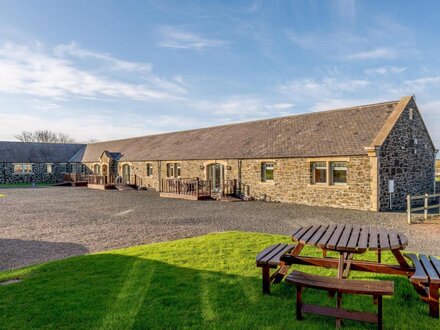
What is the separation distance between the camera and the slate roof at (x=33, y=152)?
3944cm

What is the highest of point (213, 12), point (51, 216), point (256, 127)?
point (213, 12)

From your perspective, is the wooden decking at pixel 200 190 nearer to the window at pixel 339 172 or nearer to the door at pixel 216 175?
the door at pixel 216 175

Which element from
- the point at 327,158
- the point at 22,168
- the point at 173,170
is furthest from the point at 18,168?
the point at 327,158

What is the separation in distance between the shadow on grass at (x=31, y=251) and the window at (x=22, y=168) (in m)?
34.7

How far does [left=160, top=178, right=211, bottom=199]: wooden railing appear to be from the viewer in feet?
70.9

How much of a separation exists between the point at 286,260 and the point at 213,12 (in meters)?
10.8

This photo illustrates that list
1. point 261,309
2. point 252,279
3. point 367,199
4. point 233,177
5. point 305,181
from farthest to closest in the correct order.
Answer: point 233,177 < point 305,181 < point 367,199 < point 252,279 < point 261,309

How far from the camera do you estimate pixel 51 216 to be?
14.7 m

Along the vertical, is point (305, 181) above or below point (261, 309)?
above

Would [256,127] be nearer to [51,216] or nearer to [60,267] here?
[51,216]

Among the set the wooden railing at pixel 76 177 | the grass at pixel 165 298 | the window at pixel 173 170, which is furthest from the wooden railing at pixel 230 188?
the wooden railing at pixel 76 177

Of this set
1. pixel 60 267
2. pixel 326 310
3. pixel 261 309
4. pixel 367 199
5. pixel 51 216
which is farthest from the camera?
pixel 367 199

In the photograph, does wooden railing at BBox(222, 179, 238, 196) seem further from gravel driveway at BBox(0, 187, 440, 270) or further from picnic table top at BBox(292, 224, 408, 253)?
picnic table top at BBox(292, 224, 408, 253)

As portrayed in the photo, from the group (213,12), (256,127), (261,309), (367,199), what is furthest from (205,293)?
(256,127)
